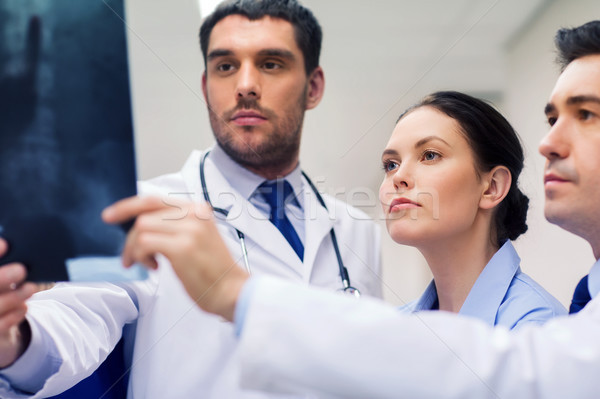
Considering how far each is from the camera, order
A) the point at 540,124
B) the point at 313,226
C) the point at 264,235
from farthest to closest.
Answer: the point at 540,124 → the point at 313,226 → the point at 264,235

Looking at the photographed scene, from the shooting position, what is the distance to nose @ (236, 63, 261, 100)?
1353 mm

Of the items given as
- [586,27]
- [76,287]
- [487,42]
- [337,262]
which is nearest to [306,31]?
[337,262]

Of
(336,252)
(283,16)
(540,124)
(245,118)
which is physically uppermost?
(283,16)

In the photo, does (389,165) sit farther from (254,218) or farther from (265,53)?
(265,53)

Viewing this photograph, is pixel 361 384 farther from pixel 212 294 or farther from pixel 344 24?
pixel 344 24

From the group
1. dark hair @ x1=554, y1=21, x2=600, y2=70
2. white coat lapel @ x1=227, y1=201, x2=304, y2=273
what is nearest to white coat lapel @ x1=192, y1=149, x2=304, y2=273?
white coat lapel @ x1=227, y1=201, x2=304, y2=273

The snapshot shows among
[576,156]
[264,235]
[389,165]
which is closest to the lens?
[576,156]

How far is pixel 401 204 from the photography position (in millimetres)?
1039

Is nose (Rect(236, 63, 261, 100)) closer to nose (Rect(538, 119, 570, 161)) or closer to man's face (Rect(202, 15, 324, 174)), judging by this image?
man's face (Rect(202, 15, 324, 174))

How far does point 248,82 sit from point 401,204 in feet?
1.88

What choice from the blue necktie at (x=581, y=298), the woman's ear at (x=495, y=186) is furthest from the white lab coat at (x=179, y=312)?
the blue necktie at (x=581, y=298)

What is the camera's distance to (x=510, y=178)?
1.13 metres

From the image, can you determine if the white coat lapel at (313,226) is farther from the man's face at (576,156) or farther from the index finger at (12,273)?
the index finger at (12,273)

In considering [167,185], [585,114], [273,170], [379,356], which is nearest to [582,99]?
[585,114]
